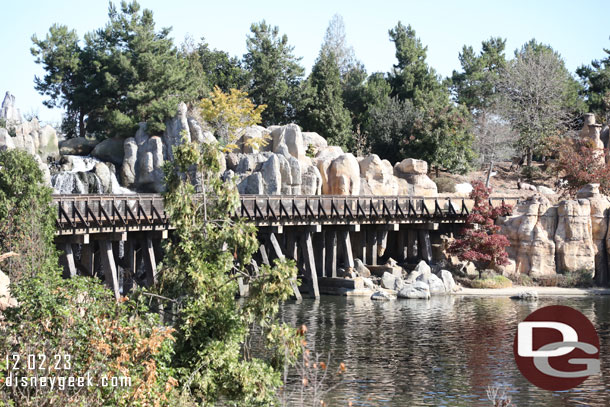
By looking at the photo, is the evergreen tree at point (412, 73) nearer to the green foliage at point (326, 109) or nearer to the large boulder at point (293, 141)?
the green foliage at point (326, 109)

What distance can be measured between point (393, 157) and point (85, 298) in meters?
56.0

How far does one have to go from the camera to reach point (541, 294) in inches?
1735

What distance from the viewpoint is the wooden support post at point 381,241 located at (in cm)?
4881

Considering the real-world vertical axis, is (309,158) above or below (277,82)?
below

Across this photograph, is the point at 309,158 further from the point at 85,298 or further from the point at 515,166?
the point at 85,298

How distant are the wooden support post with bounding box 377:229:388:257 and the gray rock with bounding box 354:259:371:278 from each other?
244 cm

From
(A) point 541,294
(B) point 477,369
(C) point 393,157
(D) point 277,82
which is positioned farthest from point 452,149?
(B) point 477,369

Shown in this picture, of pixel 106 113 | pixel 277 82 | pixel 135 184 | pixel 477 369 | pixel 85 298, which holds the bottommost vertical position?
pixel 477 369

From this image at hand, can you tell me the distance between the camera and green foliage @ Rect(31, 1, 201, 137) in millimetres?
57094

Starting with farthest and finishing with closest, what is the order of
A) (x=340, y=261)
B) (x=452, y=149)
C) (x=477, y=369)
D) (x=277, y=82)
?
(x=277, y=82), (x=452, y=149), (x=340, y=261), (x=477, y=369)

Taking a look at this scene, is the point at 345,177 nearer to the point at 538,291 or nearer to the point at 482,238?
the point at 482,238

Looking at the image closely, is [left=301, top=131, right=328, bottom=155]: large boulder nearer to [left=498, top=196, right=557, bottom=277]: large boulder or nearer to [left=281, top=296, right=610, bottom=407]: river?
[left=498, top=196, right=557, bottom=277]: large boulder

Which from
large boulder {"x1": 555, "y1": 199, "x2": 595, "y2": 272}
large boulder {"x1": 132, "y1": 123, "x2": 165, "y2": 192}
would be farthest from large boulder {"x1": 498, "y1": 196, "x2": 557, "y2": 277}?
large boulder {"x1": 132, "y1": 123, "x2": 165, "y2": 192}

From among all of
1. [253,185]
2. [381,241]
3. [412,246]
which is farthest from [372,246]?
[253,185]
